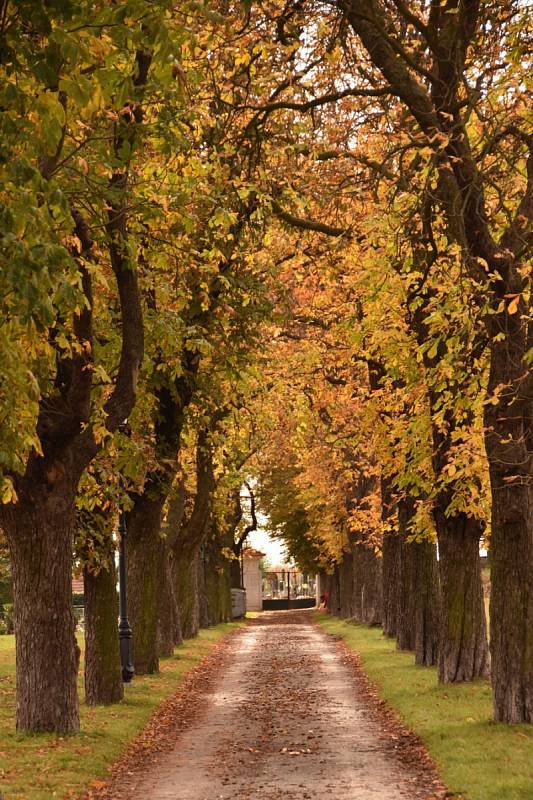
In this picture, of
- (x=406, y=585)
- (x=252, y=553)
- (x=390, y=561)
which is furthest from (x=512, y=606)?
(x=252, y=553)

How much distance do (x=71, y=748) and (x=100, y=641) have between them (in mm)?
4934

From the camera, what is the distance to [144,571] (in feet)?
80.9

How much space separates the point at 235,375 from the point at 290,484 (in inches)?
1766

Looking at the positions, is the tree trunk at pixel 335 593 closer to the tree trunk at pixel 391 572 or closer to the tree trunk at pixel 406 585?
the tree trunk at pixel 391 572

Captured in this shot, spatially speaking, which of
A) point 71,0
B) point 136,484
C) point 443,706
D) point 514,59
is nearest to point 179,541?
point 136,484

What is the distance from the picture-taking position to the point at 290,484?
64.6 metres

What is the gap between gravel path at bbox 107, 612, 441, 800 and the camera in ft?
40.4

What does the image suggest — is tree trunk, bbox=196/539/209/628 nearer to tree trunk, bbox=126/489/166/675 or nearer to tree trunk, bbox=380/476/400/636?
tree trunk, bbox=380/476/400/636

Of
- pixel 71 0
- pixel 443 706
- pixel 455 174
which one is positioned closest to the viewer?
pixel 71 0

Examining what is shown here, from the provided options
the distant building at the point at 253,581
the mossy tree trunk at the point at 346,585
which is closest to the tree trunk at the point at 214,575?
the mossy tree trunk at the point at 346,585

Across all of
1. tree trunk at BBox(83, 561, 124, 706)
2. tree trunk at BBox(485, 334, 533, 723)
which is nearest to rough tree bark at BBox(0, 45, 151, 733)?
tree trunk at BBox(83, 561, 124, 706)

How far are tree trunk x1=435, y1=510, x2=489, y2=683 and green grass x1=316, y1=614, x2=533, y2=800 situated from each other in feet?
1.27

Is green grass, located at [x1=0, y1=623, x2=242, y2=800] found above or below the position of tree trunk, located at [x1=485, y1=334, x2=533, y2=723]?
below

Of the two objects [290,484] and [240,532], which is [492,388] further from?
[240,532]
